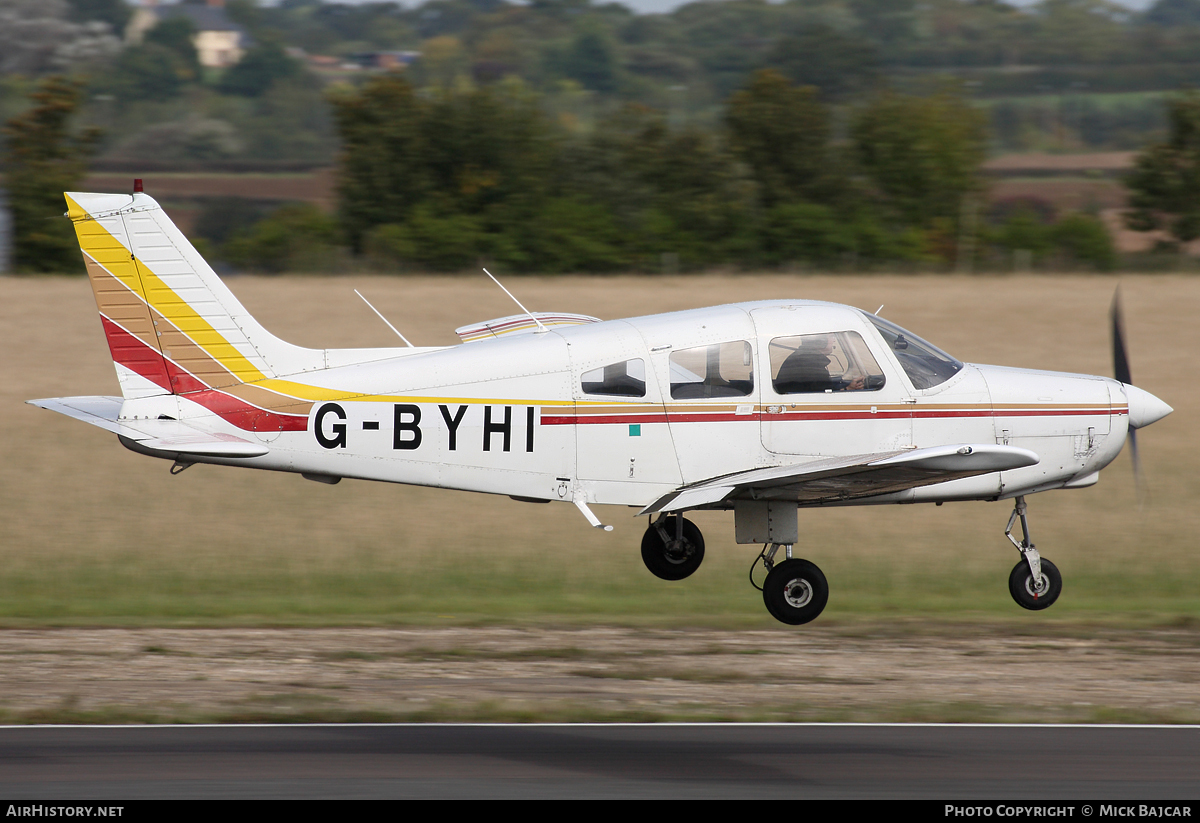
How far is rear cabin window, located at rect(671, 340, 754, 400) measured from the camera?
33.7ft

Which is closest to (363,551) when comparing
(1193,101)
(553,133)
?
(553,133)

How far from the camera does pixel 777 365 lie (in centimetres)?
1030

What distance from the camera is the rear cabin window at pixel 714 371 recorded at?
10273 millimetres

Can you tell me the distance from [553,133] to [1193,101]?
819 inches

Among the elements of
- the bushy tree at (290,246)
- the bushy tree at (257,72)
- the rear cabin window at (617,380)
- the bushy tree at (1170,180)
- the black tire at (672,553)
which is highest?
the bushy tree at (257,72)

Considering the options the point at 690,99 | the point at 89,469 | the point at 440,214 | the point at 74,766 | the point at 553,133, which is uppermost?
the point at 690,99

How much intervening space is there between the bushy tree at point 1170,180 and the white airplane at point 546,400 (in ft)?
110

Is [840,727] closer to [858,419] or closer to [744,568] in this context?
[858,419]

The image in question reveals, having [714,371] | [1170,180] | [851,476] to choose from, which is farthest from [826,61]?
[851,476]

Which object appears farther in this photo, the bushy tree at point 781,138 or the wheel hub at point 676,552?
the bushy tree at point 781,138

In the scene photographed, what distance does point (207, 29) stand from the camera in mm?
138750

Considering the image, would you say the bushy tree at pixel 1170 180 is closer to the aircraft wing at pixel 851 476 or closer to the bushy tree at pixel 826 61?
the aircraft wing at pixel 851 476

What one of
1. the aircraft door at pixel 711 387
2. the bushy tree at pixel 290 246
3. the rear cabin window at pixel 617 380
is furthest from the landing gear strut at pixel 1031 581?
the bushy tree at pixel 290 246

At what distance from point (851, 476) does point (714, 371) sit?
139 cm
